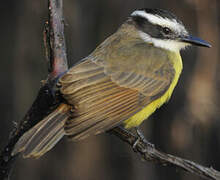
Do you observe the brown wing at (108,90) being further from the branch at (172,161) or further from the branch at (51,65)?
the branch at (172,161)

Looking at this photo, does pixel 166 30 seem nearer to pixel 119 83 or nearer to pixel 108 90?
pixel 119 83

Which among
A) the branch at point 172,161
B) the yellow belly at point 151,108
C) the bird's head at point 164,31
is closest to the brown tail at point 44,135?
the branch at point 172,161

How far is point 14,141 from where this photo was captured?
3.26 m

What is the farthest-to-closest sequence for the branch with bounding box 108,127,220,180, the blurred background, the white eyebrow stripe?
1. the blurred background
2. the white eyebrow stripe
3. the branch with bounding box 108,127,220,180

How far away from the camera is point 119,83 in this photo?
3.91 metres

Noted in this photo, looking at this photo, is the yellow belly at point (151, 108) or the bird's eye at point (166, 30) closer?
the yellow belly at point (151, 108)

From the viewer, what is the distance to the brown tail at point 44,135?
10.7 feet

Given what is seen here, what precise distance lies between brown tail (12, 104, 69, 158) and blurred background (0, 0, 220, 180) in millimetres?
2387

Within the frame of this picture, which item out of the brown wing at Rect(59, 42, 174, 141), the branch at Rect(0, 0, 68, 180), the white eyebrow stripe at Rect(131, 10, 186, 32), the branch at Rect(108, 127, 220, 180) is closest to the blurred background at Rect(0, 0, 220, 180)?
the white eyebrow stripe at Rect(131, 10, 186, 32)

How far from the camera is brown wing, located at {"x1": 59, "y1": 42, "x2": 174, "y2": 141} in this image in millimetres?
3453

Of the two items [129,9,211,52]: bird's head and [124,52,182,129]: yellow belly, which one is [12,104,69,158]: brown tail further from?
[129,9,211,52]: bird's head

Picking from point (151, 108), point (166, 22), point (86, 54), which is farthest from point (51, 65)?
point (86, 54)

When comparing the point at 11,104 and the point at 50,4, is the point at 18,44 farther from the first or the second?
the point at 50,4

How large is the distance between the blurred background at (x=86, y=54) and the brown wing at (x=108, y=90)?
1.40 meters
